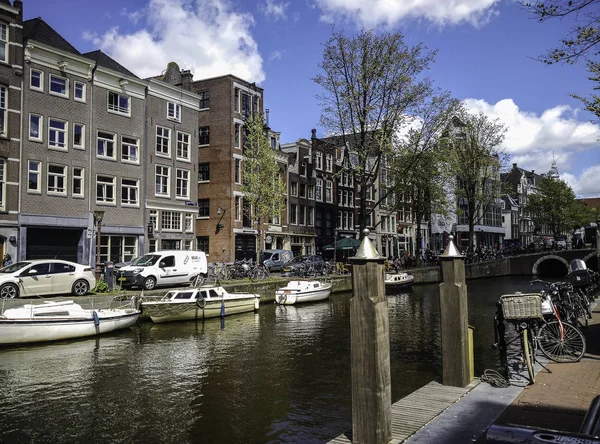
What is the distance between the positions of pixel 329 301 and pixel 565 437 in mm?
29881

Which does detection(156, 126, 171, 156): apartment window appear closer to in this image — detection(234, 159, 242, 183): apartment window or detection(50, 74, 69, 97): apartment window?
detection(234, 159, 242, 183): apartment window

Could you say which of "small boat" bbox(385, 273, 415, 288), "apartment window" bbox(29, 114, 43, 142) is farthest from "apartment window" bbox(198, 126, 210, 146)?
"small boat" bbox(385, 273, 415, 288)

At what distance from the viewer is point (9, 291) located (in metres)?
19.2

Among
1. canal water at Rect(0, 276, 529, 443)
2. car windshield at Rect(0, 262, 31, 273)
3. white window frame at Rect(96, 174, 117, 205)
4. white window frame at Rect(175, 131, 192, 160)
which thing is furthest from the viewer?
white window frame at Rect(175, 131, 192, 160)

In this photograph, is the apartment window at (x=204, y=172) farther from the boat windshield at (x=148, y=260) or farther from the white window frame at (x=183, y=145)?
the boat windshield at (x=148, y=260)

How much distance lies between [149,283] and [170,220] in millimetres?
12943

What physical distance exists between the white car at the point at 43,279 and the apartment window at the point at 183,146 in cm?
1843

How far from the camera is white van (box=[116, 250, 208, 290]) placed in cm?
2447

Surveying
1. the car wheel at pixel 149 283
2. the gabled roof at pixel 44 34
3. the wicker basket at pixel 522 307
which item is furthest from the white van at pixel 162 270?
the wicker basket at pixel 522 307

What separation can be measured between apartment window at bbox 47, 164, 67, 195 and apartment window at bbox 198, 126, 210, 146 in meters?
15.2

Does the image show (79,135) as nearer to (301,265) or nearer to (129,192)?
(129,192)

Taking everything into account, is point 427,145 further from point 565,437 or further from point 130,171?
point 565,437

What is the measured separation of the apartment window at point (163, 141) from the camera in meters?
37.0

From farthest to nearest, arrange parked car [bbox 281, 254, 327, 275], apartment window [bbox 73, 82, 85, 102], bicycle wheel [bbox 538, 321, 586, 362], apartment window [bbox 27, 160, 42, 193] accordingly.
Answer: parked car [bbox 281, 254, 327, 275], apartment window [bbox 73, 82, 85, 102], apartment window [bbox 27, 160, 42, 193], bicycle wheel [bbox 538, 321, 586, 362]
